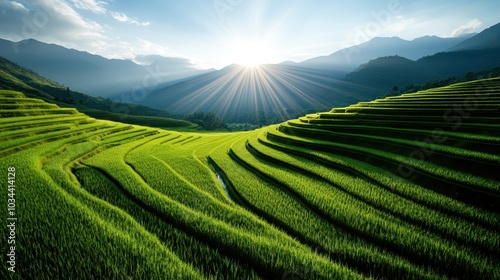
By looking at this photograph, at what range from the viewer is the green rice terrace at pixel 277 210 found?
514cm

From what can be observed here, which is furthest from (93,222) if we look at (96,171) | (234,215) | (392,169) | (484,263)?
(392,169)

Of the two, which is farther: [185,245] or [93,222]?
[93,222]

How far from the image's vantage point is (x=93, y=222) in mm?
6535

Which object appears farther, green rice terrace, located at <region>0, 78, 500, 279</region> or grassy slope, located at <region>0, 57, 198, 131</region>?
grassy slope, located at <region>0, 57, 198, 131</region>

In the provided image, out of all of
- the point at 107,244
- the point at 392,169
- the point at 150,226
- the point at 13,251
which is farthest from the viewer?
the point at 392,169

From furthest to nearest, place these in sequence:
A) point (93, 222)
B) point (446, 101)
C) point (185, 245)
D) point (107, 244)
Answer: point (446, 101), point (93, 222), point (185, 245), point (107, 244)

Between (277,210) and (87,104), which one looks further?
(87,104)

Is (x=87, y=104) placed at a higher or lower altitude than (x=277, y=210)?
higher

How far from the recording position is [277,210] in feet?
27.6

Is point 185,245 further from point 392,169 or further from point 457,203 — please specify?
point 392,169

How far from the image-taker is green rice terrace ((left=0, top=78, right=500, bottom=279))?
5145 millimetres

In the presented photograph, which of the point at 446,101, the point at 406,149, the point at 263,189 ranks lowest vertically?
the point at 263,189

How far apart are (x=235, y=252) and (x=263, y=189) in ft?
16.4

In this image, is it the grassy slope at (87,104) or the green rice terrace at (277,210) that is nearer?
the green rice terrace at (277,210)
